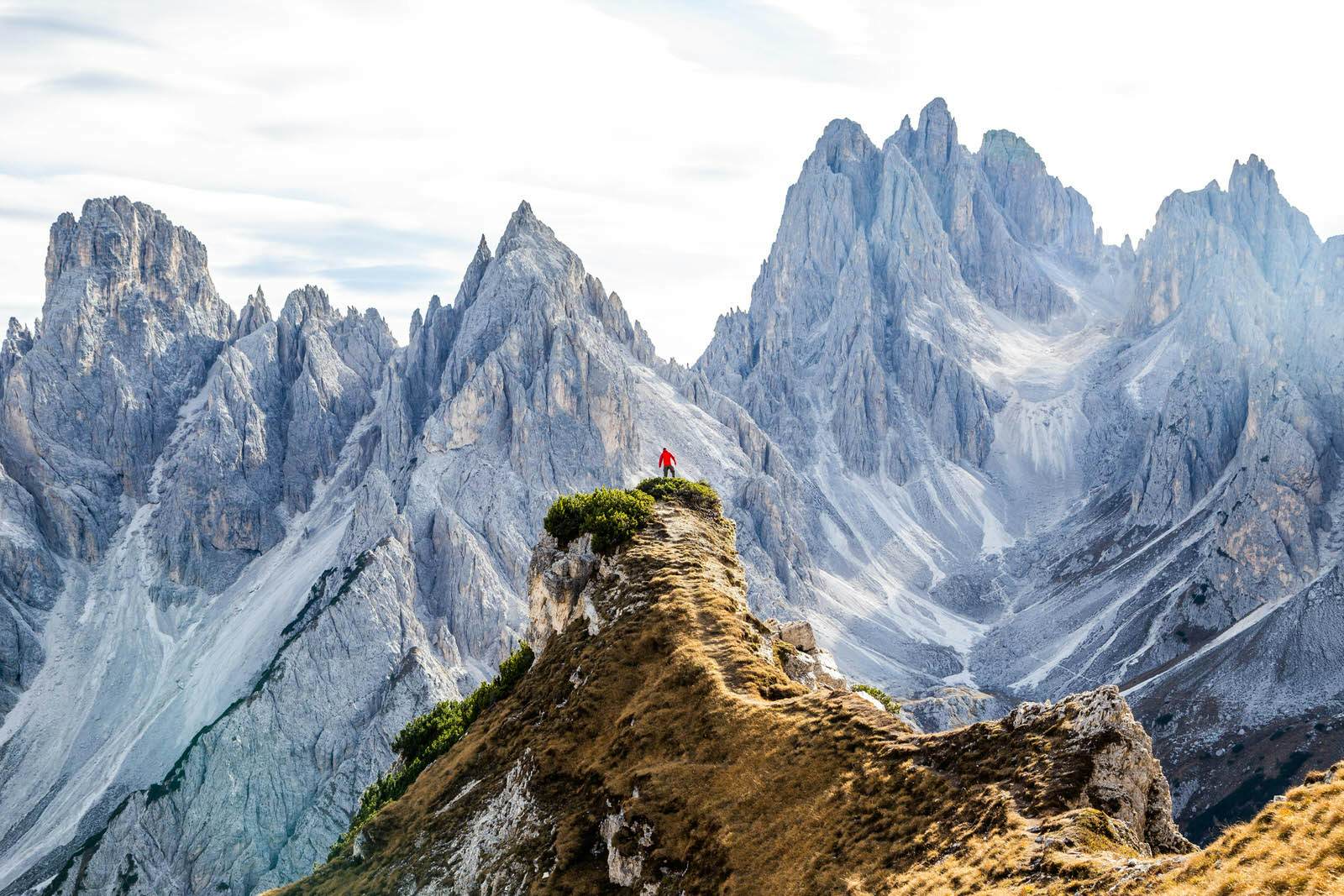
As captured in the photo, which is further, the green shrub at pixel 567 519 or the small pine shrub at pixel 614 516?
the green shrub at pixel 567 519

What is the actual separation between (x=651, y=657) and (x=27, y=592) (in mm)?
200416

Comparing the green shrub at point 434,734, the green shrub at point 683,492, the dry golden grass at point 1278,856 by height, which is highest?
the green shrub at point 683,492

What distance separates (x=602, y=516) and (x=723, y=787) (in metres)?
19.5

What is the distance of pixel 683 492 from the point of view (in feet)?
176

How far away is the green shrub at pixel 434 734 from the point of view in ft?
166

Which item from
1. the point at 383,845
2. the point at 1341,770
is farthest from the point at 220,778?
the point at 1341,770

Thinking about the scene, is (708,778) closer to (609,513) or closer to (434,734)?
(609,513)

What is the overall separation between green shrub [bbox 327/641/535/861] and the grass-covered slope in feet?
8.17

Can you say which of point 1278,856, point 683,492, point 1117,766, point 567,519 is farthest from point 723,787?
point 683,492

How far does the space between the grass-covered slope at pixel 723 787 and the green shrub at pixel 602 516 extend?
0.79 meters

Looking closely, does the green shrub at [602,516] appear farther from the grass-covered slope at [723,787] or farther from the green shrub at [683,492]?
the green shrub at [683,492]

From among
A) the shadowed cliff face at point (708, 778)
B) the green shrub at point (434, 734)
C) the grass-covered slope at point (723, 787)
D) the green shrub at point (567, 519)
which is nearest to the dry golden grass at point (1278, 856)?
the grass-covered slope at point (723, 787)

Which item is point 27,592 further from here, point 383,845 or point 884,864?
point 884,864

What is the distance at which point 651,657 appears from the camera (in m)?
38.2
